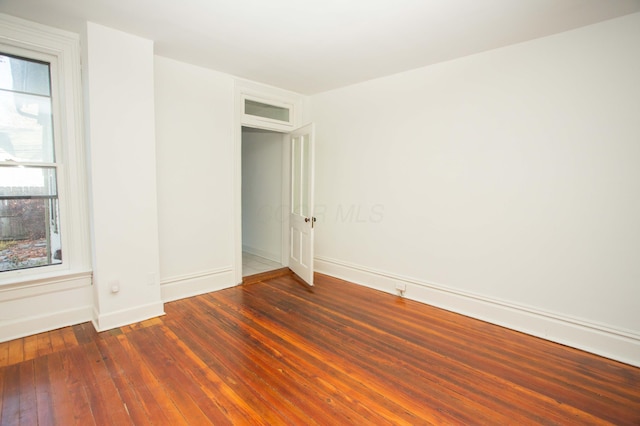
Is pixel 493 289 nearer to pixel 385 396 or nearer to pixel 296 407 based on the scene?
pixel 385 396

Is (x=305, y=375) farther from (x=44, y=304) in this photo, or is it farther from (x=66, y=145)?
(x=66, y=145)

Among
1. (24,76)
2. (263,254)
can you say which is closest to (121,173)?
(24,76)

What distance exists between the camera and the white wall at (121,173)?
2736 mm

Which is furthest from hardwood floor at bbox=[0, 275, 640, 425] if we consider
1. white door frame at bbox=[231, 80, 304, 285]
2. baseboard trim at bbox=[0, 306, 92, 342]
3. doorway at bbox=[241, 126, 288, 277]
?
doorway at bbox=[241, 126, 288, 277]

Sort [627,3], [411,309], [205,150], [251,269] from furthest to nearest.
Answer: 1. [251,269]
2. [205,150]
3. [411,309]
4. [627,3]

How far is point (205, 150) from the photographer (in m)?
3.74

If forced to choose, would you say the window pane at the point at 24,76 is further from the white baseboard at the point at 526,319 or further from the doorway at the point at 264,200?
the white baseboard at the point at 526,319

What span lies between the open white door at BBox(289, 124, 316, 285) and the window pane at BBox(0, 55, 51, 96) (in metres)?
2.73

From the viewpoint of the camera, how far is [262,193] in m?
5.55

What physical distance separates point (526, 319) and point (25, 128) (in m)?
5.02

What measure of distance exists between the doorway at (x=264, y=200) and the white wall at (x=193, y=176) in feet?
2.83

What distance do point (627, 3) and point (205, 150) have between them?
13.3ft

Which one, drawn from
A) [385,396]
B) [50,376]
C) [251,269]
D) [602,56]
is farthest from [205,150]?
[602,56]

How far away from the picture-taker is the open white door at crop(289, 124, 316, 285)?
412 centimetres
